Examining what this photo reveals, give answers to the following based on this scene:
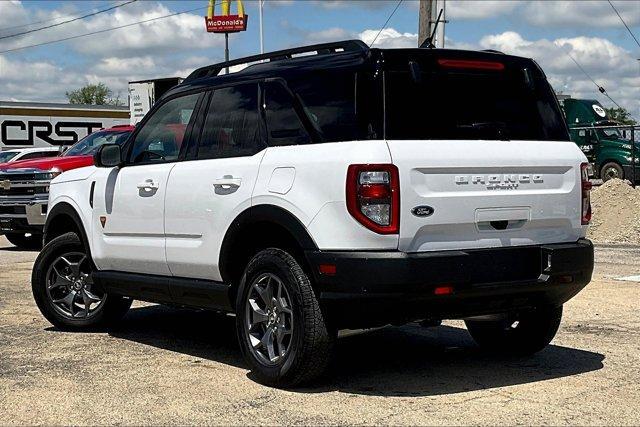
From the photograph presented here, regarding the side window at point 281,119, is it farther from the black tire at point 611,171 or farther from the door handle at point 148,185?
the black tire at point 611,171

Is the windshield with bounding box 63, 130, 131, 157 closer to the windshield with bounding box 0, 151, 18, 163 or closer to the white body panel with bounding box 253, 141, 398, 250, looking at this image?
the windshield with bounding box 0, 151, 18, 163

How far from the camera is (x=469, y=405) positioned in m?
5.69

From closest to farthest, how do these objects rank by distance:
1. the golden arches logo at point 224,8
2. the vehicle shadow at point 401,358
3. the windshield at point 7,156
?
the vehicle shadow at point 401,358, the windshield at point 7,156, the golden arches logo at point 224,8

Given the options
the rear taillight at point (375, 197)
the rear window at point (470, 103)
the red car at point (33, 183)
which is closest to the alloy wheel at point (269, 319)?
the rear taillight at point (375, 197)

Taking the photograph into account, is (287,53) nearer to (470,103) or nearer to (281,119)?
(281,119)

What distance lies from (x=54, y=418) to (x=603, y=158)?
78.8 ft

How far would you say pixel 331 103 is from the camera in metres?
6.00

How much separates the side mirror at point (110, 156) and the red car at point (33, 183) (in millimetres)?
8072

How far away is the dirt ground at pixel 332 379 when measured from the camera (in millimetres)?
5500

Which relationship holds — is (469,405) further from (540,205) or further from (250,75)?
(250,75)

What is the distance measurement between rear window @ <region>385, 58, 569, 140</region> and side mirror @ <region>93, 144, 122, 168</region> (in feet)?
8.57

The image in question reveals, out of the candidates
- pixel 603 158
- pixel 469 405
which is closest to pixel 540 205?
pixel 469 405

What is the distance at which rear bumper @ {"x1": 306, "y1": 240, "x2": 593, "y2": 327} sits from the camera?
220 inches

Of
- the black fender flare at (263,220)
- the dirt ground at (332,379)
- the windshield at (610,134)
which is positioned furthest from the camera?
the windshield at (610,134)
